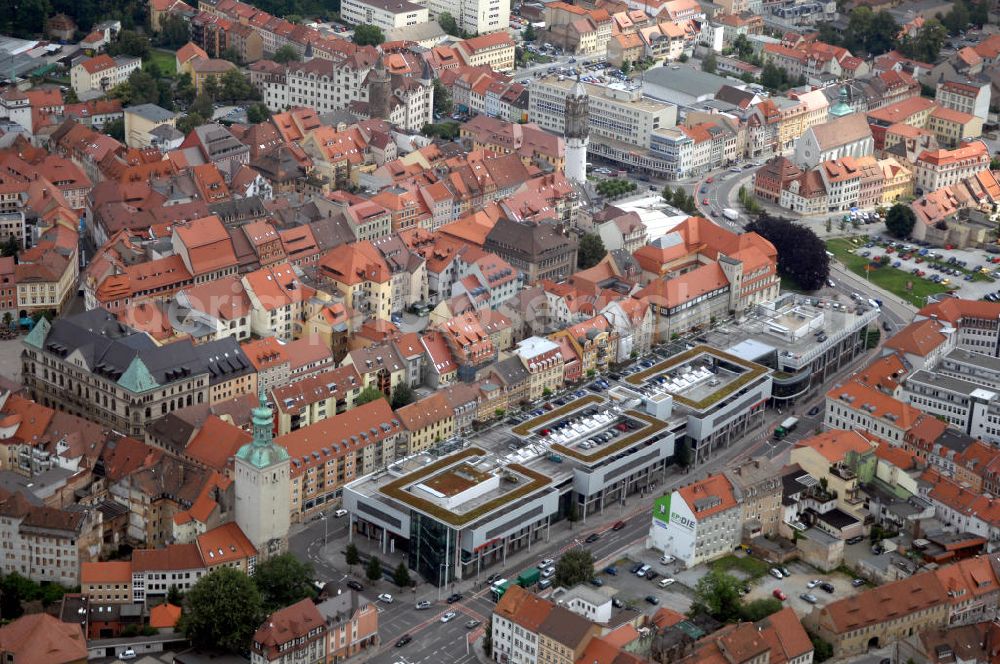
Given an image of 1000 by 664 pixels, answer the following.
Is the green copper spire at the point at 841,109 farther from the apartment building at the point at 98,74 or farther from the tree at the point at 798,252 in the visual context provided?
the apartment building at the point at 98,74

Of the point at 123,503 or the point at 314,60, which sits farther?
the point at 314,60

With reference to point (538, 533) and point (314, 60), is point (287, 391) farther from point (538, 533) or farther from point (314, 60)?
point (314, 60)

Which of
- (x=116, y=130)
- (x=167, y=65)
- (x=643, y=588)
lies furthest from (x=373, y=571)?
(x=167, y=65)

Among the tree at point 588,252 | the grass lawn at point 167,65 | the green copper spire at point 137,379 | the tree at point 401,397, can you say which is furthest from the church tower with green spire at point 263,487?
the grass lawn at point 167,65

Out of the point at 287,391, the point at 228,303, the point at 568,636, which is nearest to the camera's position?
the point at 568,636

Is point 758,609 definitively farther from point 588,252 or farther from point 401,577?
point 588,252

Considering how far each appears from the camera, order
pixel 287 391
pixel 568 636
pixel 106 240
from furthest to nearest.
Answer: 1. pixel 106 240
2. pixel 287 391
3. pixel 568 636

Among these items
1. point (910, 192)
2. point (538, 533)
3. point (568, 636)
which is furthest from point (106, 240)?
point (910, 192)

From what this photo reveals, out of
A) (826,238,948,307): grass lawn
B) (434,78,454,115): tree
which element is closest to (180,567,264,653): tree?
(826,238,948,307): grass lawn
